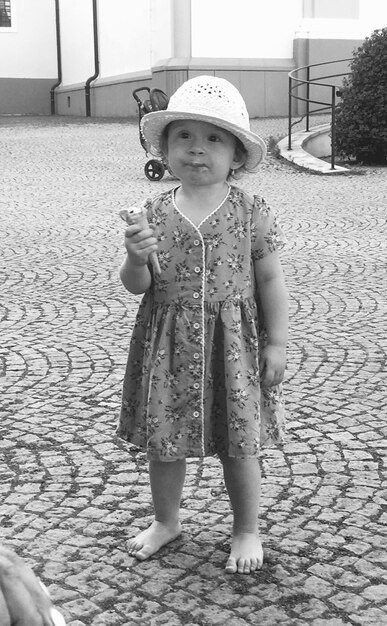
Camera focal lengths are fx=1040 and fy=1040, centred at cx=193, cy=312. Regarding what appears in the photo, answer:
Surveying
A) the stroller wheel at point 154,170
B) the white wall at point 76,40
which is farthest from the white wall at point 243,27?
the stroller wheel at point 154,170

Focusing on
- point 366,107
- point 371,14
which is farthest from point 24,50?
point 366,107

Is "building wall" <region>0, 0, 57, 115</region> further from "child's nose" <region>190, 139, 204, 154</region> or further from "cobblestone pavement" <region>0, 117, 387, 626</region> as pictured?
"child's nose" <region>190, 139, 204, 154</region>

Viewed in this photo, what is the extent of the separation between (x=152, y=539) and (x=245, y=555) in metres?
0.27

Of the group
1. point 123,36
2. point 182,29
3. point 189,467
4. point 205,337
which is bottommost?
point 189,467

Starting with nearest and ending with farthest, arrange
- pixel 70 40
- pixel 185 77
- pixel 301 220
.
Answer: pixel 301 220 < pixel 185 77 < pixel 70 40

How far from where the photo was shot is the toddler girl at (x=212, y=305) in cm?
263

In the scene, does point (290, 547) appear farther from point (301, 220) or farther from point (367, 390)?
point (301, 220)

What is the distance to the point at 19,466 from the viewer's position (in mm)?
3412

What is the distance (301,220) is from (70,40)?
21.3 m

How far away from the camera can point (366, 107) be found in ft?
44.3

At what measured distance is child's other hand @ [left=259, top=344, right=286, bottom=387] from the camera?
268 cm

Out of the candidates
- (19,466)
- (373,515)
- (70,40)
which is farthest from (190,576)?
(70,40)

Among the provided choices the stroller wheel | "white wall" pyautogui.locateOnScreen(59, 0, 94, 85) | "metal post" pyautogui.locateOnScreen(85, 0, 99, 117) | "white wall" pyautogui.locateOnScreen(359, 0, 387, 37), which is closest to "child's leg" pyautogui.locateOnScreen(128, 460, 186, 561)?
the stroller wheel

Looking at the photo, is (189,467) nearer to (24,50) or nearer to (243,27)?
(243,27)
